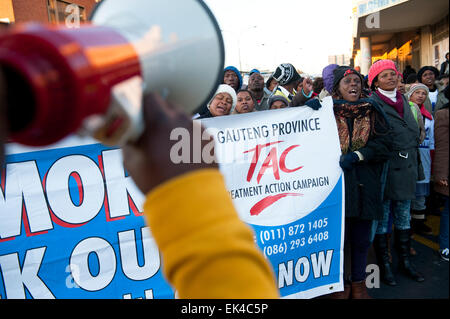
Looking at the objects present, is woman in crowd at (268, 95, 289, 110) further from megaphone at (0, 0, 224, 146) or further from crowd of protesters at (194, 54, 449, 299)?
megaphone at (0, 0, 224, 146)

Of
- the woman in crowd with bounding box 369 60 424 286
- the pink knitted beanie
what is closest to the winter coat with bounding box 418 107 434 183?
the woman in crowd with bounding box 369 60 424 286

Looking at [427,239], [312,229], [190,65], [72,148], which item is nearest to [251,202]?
[312,229]

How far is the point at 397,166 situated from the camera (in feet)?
9.75

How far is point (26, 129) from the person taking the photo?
1.29ft

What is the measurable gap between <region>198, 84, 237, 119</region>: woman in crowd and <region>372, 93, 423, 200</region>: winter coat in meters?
1.21

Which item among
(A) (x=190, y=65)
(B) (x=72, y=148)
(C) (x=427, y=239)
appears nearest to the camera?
(A) (x=190, y=65)

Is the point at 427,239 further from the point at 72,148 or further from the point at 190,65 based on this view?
the point at 190,65

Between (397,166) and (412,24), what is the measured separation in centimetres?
1239

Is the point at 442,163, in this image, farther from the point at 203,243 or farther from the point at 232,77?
the point at 203,243

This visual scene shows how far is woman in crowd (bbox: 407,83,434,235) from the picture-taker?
3.66 metres

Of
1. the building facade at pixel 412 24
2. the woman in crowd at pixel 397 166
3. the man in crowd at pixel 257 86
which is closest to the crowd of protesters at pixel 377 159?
the woman in crowd at pixel 397 166

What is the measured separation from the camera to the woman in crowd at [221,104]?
2805mm

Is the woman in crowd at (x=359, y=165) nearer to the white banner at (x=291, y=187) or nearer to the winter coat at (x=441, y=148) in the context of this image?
the white banner at (x=291, y=187)

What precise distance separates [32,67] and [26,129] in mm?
69
